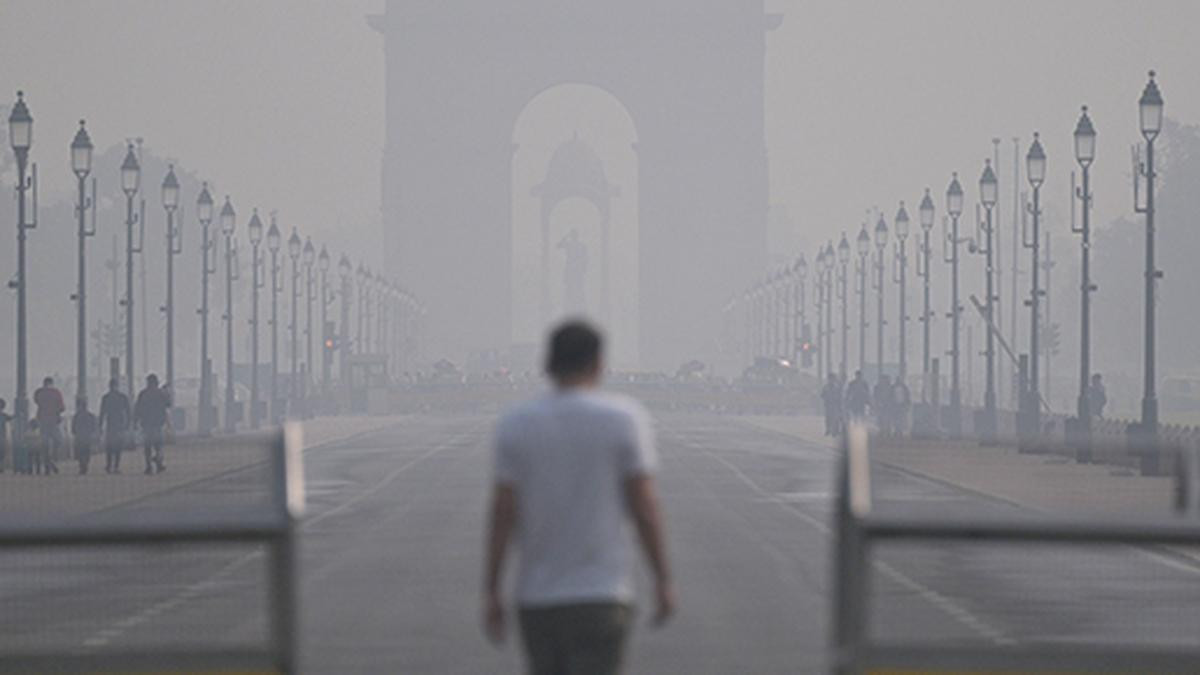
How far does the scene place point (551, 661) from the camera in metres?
10.9

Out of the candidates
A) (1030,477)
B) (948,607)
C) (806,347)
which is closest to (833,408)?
(806,347)

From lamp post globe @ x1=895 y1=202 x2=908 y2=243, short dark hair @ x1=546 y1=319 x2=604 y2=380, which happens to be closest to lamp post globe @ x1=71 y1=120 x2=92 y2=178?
lamp post globe @ x1=895 y1=202 x2=908 y2=243

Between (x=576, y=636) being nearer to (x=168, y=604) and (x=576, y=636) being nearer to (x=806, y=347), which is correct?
(x=168, y=604)

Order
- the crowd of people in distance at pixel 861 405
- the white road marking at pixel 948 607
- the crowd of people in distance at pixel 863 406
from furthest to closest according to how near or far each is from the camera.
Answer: the crowd of people in distance at pixel 861 405
the crowd of people in distance at pixel 863 406
the white road marking at pixel 948 607

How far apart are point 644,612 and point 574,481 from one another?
645cm

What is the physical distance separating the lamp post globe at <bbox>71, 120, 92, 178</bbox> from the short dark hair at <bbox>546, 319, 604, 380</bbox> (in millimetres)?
53598

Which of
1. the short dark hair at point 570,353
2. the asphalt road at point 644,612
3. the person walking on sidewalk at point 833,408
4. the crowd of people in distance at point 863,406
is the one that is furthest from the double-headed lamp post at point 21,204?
the short dark hair at point 570,353

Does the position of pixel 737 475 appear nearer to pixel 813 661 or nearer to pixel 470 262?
pixel 813 661

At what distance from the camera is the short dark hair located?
10.8m

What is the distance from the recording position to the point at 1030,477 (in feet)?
62.0

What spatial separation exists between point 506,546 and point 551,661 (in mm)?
412

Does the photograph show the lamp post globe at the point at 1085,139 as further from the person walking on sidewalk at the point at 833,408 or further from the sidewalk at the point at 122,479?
the sidewalk at the point at 122,479

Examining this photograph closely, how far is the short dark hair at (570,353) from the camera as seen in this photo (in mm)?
10797

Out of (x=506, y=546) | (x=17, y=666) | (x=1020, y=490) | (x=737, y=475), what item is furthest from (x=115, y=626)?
(x=737, y=475)
